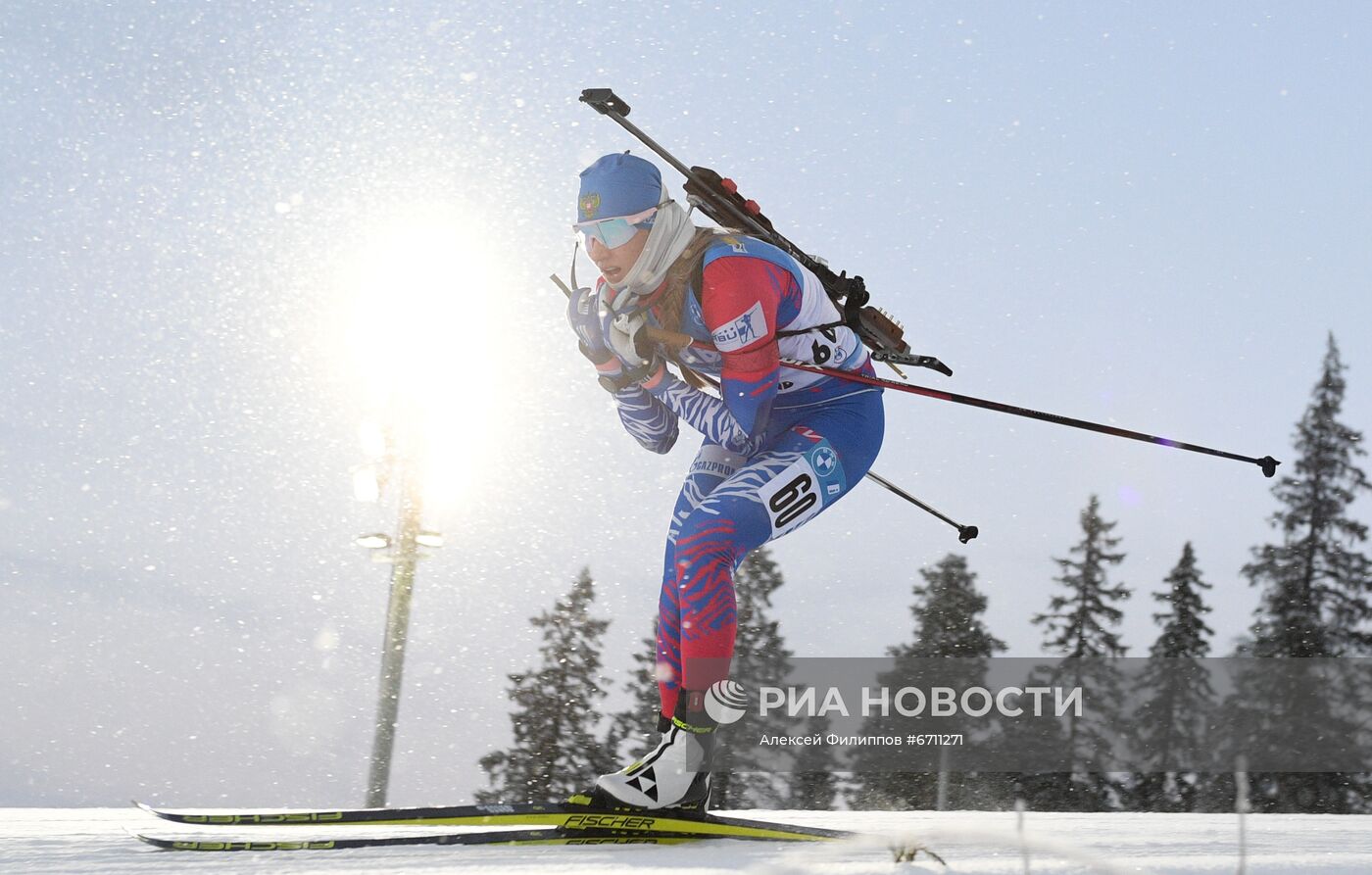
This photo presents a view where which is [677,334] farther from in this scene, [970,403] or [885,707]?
[885,707]

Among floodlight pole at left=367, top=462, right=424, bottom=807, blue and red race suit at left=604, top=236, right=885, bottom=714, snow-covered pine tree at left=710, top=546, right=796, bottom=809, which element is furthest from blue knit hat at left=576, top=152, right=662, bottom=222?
snow-covered pine tree at left=710, top=546, right=796, bottom=809

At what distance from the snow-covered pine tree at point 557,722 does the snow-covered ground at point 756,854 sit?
19.8 meters

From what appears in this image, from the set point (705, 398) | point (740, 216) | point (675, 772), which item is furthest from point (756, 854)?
point (740, 216)

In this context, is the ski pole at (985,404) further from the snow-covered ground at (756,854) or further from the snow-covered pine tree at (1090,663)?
the snow-covered pine tree at (1090,663)

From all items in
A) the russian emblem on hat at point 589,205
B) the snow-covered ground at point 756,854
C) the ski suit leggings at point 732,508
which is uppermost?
the russian emblem on hat at point 589,205

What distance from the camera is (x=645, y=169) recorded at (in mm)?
3711

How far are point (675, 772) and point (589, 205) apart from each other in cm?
187

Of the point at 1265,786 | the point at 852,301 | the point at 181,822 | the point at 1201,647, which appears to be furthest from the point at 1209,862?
the point at 1201,647

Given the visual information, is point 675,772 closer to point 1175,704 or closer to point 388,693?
point 388,693

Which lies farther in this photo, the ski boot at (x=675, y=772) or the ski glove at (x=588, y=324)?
the ski glove at (x=588, y=324)

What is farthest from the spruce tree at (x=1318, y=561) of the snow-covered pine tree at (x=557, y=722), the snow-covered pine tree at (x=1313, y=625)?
the snow-covered pine tree at (x=557, y=722)

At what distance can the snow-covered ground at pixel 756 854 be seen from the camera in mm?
2090

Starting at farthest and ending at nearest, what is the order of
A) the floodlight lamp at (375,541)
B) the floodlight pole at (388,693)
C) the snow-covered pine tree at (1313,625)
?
the snow-covered pine tree at (1313,625)
the floodlight lamp at (375,541)
the floodlight pole at (388,693)

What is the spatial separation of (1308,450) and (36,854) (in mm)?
29774
